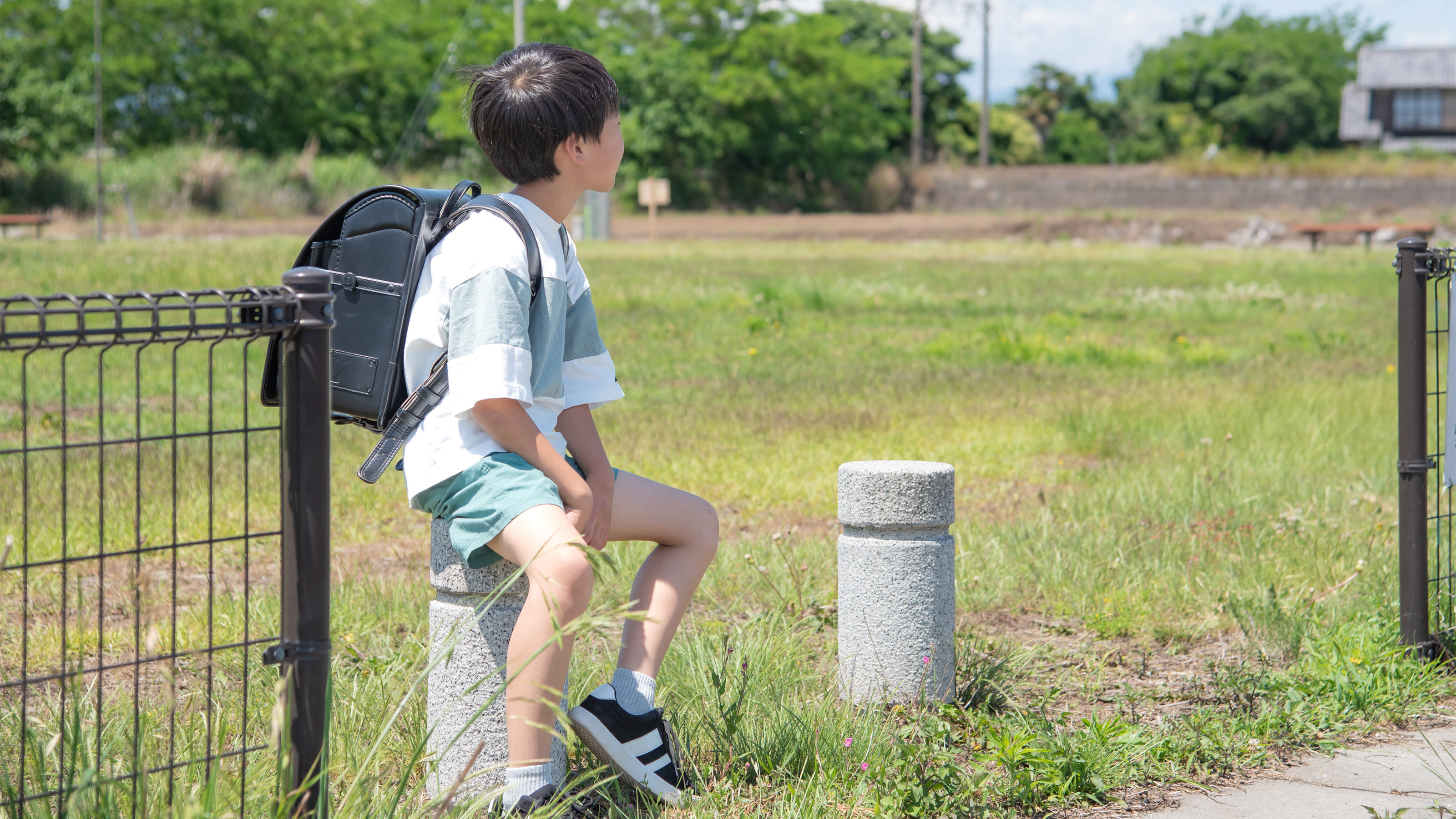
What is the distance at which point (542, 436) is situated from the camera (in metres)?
2.53

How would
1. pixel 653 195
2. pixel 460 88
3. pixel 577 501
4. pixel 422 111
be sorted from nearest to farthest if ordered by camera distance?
pixel 577 501, pixel 653 195, pixel 460 88, pixel 422 111

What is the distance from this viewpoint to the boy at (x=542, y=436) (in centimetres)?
246

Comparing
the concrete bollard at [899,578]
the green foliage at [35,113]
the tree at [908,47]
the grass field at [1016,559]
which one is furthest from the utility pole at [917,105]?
the concrete bollard at [899,578]

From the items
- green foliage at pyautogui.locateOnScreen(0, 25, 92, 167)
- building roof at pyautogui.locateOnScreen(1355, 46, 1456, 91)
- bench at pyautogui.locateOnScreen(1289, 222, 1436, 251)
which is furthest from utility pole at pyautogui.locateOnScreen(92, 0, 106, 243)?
building roof at pyautogui.locateOnScreen(1355, 46, 1456, 91)

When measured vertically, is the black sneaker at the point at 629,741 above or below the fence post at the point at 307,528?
below

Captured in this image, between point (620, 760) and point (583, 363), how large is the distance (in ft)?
2.65

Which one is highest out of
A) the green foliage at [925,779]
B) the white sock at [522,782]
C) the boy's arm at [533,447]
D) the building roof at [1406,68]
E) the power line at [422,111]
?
the building roof at [1406,68]

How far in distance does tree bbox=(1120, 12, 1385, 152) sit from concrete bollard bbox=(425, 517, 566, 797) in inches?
2795

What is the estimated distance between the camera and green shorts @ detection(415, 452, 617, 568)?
2.48 m

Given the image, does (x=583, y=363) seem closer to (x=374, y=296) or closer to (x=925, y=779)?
(x=374, y=296)

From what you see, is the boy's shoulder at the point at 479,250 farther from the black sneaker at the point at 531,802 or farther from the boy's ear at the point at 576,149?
the black sneaker at the point at 531,802

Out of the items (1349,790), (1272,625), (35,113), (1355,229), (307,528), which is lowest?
(1349,790)

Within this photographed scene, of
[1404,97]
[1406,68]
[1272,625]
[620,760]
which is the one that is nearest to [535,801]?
[620,760]

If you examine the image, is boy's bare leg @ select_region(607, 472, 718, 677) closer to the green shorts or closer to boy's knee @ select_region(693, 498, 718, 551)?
boy's knee @ select_region(693, 498, 718, 551)
